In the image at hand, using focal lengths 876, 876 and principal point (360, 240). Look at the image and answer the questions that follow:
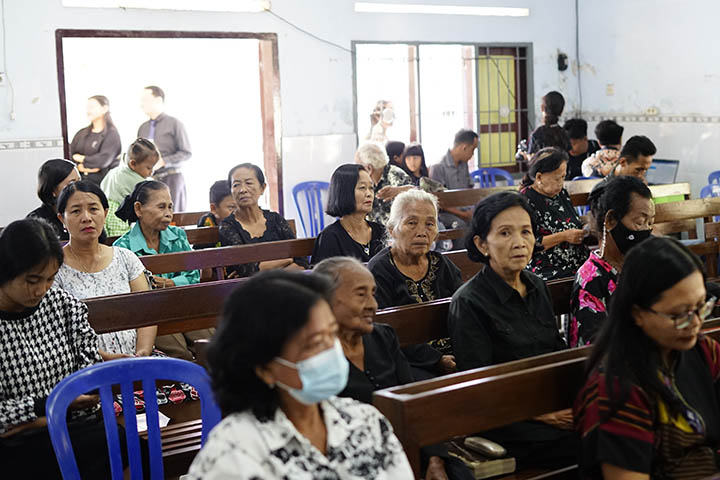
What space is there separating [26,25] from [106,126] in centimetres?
160

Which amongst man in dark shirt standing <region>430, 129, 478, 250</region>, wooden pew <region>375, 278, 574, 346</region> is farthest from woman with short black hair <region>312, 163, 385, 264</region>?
man in dark shirt standing <region>430, 129, 478, 250</region>

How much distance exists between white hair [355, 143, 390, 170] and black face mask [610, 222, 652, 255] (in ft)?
10.3

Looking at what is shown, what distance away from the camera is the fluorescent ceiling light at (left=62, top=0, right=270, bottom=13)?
6.61 metres

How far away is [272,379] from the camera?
5.28 feet

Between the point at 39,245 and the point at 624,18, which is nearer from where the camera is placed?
the point at 39,245

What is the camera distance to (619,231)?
10.4 ft

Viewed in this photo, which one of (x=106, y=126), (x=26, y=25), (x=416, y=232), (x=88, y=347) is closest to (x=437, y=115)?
(x=106, y=126)

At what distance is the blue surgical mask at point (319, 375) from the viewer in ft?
5.23

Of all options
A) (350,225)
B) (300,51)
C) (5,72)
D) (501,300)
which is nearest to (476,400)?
(501,300)

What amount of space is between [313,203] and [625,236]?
478cm

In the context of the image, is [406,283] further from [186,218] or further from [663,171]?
[663,171]

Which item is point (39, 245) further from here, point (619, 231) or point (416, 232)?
point (619, 231)

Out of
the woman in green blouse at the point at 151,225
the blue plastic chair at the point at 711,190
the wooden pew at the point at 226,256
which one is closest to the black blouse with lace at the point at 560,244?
the wooden pew at the point at 226,256

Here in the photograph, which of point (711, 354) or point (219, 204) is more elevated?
point (219, 204)
